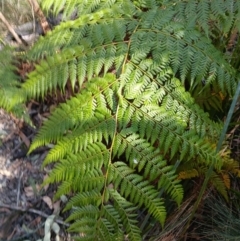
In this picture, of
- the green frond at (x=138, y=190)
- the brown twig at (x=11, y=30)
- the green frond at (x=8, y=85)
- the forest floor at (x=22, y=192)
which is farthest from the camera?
the brown twig at (x=11, y=30)

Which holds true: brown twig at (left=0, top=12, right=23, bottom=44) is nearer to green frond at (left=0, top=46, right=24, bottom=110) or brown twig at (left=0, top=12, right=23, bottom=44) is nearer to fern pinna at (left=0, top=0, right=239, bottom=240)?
green frond at (left=0, top=46, right=24, bottom=110)

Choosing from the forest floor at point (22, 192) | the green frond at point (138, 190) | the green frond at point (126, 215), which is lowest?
the forest floor at point (22, 192)

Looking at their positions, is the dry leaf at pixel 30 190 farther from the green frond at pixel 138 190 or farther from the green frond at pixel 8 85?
the green frond at pixel 138 190

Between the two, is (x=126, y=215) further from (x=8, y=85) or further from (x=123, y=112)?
(x=8, y=85)

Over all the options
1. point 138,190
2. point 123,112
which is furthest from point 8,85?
point 138,190

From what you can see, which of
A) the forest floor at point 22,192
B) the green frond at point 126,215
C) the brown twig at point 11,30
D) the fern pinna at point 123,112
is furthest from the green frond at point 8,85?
the green frond at point 126,215
